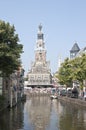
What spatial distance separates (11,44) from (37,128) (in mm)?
17995

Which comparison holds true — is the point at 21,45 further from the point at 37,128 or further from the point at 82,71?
the point at 82,71

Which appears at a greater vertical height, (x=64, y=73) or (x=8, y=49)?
(x=64, y=73)

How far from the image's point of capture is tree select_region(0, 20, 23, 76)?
61.6m

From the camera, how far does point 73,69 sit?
382 feet

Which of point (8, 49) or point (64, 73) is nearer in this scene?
point (8, 49)

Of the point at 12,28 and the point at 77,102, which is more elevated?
the point at 12,28

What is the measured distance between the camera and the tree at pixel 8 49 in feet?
202

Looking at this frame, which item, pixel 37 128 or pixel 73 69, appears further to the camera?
pixel 73 69

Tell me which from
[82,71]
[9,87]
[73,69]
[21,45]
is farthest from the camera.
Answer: [73,69]

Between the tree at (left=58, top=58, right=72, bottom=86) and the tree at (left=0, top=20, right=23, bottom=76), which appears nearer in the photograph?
the tree at (left=0, top=20, right=23, bottom=76)

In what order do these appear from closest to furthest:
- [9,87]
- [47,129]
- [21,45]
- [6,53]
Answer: [47,129]
[6,53]
[21,45]
[9,87]

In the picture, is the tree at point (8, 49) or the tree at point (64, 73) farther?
the tree at point (64, 73)

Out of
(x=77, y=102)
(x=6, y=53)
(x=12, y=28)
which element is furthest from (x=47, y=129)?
(x=77, y=102)

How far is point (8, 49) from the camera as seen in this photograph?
6250cm
